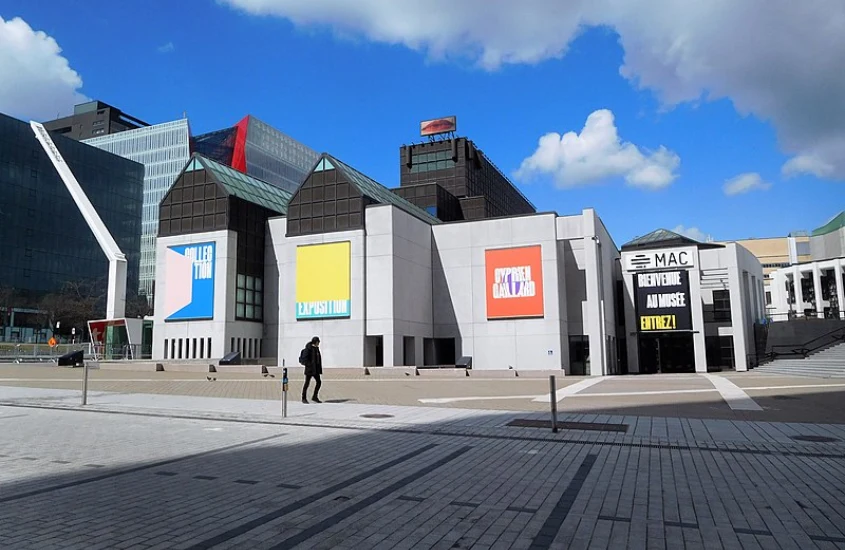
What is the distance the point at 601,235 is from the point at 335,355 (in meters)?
22.4

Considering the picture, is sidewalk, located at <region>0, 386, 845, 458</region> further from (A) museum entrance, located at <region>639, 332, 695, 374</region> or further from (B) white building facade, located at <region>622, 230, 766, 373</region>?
(A) museum entrance, located at <region>639, 332, 695, 374</region>

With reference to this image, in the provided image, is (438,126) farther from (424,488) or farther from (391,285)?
(424,488)

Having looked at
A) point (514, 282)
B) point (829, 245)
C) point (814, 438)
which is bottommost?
point (814, 438)

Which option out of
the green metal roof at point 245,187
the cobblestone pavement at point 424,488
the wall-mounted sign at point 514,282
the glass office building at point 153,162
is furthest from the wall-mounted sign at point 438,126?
the cobblestone pavement at point 424,488

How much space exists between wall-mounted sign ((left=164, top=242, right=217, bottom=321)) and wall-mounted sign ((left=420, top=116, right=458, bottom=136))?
45.2 meters

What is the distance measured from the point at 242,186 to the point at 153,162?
92.1m

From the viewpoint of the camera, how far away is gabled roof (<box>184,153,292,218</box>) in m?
45.6

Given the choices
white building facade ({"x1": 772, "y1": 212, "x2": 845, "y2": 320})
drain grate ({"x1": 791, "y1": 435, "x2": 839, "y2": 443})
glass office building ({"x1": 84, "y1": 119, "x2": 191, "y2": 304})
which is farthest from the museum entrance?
glass office building ({"x1": 84, "y1": 119, "x2": 191, "y2": 304})

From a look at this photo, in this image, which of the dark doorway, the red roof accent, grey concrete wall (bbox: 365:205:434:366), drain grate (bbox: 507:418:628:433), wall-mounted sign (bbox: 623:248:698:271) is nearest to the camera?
drain grate (bbox: 507:418:628:433)

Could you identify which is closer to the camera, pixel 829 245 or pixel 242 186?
pixel 242 186

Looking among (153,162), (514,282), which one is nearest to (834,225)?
(514,282)

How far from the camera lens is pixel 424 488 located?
→ 7.32 metres

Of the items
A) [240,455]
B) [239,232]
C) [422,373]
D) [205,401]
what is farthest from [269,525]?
[239,232]

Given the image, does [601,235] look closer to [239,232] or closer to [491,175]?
[239,232]
